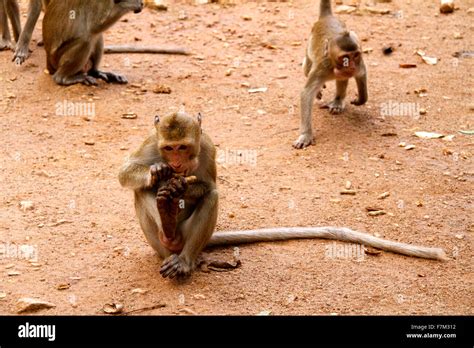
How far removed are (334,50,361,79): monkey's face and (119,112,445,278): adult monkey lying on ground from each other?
362 centimetres

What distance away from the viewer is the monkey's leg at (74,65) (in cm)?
1242

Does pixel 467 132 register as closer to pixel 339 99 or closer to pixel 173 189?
pixel 339 99

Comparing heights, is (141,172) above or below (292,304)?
above

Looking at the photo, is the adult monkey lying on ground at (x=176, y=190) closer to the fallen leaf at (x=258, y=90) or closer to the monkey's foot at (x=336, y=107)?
the monkey's foot at (x=336, y=107)

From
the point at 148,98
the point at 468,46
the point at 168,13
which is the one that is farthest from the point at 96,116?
the point at 468,46

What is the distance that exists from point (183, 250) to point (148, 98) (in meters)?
5.37

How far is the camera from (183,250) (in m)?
7.26

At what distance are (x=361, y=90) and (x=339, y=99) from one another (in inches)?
17.3

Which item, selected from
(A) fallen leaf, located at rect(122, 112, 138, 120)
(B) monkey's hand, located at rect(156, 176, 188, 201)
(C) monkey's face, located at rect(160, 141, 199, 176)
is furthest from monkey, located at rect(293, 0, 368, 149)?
(B) monkey's hand, located at rect(156, 176, 188, 201)

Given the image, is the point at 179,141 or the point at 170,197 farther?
the point at 179,141

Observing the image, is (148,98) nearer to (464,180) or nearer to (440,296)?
(464,180)

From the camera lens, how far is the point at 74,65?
1251 cm

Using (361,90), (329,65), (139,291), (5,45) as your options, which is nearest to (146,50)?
(5,45)

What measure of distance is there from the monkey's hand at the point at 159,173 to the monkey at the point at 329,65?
162 inches
